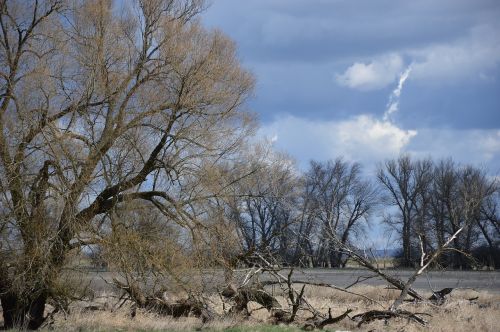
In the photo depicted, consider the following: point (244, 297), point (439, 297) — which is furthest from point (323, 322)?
point (439, 297)

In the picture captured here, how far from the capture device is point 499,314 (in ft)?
51.2

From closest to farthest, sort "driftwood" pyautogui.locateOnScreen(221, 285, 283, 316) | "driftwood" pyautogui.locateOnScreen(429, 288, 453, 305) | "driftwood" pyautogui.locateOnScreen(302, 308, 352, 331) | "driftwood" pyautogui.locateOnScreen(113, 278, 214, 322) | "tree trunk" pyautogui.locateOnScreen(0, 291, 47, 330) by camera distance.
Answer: "driftwood" pyautogui.locateOnScreen(302, 308, 352, 331) < "tree trunk" pyautogui.locateOnScreen(0, 291, 47, 330) < "driftwood" pyautogui.locateOnScreen(113, 278, 214, 322) < "driftwood" pyautogui.locateOnScreen(221, 285, 283, 316) < "driftwood" pyautogui.locateOnScreen(429, 288, 453, 305)

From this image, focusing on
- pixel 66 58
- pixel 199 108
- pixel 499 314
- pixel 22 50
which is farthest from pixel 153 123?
pixel 499 314

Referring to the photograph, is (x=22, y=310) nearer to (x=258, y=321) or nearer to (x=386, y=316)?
(x=258, y=321)

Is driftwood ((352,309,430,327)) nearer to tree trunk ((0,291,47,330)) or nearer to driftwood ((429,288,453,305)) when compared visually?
driftwood ((429,288,453,305))

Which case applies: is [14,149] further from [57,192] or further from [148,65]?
[148,65]

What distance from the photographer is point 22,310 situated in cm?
1464

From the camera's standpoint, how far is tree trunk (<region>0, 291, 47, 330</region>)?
14477 mm

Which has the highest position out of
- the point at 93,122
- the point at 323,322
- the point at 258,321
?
the point at 93,122

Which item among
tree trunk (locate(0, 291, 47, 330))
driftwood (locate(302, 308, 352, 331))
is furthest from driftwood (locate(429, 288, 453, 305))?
tree trunk (locate(0, 291, 47, 330))

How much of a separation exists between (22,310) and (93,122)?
5116 millimetres

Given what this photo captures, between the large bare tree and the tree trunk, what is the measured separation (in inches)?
1.3

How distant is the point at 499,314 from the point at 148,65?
11.8 meters

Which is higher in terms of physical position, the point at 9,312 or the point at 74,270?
the point at 74,270
